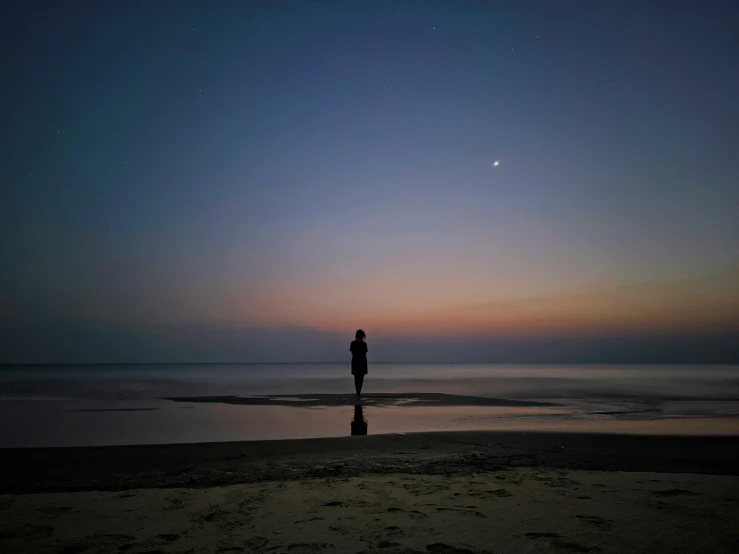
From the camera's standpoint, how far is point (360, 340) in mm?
20484

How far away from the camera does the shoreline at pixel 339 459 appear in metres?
6.68

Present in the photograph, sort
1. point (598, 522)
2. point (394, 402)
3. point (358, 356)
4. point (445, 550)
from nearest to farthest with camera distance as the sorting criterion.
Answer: point (445, 550) → point (598, 522) → point (394, 402) → point (358, 356)

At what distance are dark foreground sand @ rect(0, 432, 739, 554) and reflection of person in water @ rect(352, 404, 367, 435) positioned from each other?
88.8 inches

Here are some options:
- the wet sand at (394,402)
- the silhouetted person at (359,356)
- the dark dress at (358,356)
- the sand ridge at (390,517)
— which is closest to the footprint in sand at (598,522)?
the sand ridge at (390,517)

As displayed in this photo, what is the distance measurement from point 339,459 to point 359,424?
15.0ft

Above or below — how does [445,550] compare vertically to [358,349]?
below

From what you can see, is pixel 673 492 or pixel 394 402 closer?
pixel 673 492

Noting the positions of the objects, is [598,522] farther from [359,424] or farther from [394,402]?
[394,402]

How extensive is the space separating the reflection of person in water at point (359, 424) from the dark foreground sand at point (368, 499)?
2255mm

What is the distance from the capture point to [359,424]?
1238 centimetres

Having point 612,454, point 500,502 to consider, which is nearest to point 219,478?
point 500,502

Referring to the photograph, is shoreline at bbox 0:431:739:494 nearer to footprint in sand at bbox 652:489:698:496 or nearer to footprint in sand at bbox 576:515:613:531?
footprint in sand at bbox 652:489:698:496

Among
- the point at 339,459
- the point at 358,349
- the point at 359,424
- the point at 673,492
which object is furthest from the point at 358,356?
the point at 673,492

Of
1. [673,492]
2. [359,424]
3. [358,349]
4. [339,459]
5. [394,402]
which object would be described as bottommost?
[394,402]
